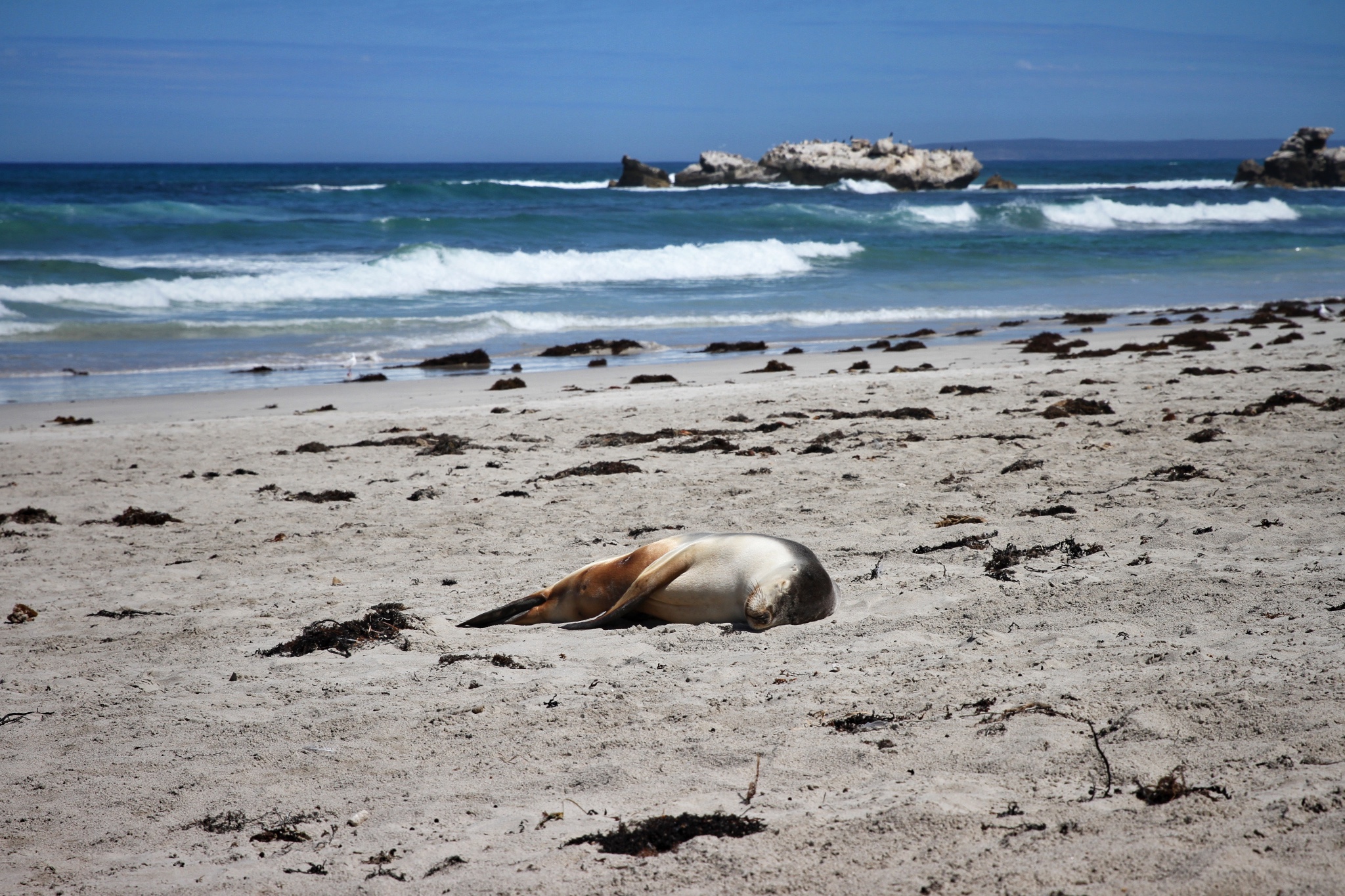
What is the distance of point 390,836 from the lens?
2.54 meters

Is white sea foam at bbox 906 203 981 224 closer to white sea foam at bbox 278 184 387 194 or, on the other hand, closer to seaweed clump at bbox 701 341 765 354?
white sea foam at bbox 278 184 387 194

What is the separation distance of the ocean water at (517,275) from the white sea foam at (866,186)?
67.3 feet

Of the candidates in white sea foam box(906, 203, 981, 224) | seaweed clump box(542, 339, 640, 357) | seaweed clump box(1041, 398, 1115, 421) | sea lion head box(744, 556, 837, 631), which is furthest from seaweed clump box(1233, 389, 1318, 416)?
white sea foam box(906, 203, 981, 224)

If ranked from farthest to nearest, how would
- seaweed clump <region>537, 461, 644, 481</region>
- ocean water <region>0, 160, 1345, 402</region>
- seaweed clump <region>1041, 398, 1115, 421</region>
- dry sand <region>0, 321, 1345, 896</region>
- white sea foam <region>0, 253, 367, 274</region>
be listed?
white sea foam <region>0, 253, 367, 274</region> → ocean water <region>0, 160, 1345, 402</region> → seaweed clump <region>1041, 398, 1115, 421</region> → seaweed clump <region>537, 461, 644, 481</region> → dry sand <region>0, 321, 1345, 896</region>

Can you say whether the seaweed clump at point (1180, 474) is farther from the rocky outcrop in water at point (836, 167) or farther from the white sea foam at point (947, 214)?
the rocky outcrop in water at point (836, 167)

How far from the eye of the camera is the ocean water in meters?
15.5

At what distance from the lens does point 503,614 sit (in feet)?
14.1

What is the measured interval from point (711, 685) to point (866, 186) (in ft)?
225

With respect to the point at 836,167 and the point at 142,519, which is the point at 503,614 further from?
the point at 836,167

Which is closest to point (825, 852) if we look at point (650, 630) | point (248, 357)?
point (650, 630)

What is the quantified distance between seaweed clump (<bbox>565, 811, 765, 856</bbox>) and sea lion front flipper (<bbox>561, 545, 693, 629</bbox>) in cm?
168

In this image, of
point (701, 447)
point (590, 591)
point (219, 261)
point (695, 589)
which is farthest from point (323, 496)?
point (219, 261)

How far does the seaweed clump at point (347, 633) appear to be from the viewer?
400cm

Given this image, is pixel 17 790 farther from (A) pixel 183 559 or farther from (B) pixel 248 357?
(B) pixel 248 357
